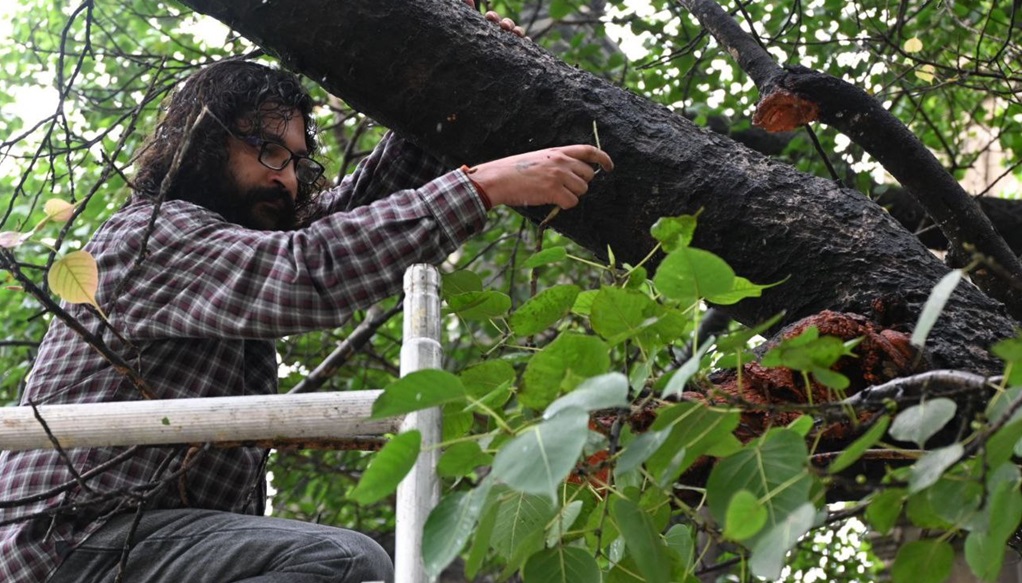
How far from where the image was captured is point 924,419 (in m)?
1.06

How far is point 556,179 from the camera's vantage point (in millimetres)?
1931

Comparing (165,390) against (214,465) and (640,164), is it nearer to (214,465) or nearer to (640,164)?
(214,465)

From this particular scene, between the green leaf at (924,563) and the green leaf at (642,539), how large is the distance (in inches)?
9.0

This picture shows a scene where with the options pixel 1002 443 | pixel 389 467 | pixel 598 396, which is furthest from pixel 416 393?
pixel 1002 443

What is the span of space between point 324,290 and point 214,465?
47 cm

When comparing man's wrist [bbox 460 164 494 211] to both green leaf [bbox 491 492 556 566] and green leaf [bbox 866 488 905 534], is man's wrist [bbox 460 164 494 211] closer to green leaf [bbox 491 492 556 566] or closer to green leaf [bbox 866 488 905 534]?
green leaf [bbox 491 492 556 566]

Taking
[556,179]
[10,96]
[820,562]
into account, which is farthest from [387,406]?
[10,96]

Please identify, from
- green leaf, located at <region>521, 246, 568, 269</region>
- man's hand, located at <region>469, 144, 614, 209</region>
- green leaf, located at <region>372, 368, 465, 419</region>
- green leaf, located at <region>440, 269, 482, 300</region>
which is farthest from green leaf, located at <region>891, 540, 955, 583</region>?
man's hand, located at <region>469, 144, 614, 209</region>

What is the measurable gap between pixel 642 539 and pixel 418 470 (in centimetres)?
36

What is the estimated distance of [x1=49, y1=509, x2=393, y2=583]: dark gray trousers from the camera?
6.36 feet

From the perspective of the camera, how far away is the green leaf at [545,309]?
1430 mm

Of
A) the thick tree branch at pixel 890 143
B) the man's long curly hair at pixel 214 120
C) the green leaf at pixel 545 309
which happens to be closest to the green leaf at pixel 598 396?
the green leaf at pixel 545 309

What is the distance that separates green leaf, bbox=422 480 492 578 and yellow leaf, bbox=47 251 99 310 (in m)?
0.65

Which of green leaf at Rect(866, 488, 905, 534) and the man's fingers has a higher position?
the man's fingers
